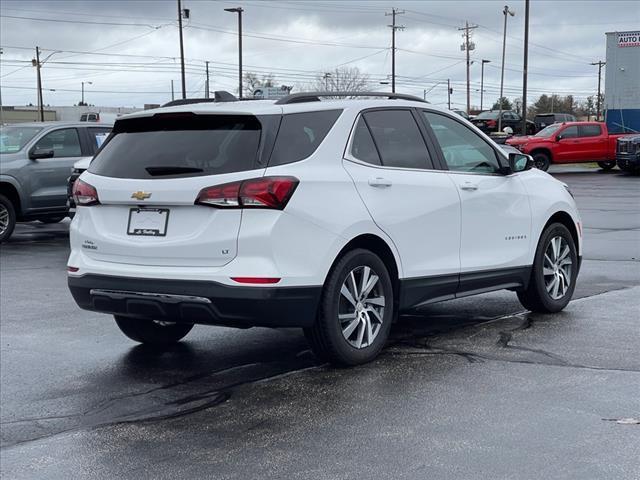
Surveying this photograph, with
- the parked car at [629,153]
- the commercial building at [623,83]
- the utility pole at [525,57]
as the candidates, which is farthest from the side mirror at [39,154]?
the commercial building at [623,83]

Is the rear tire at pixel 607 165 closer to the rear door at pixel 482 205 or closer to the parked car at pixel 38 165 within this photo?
the parked car at pixel 38 165

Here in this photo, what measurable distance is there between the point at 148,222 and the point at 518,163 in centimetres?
335

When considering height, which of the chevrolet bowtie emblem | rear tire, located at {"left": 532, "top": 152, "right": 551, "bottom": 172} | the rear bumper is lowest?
rear tire, located at {"left": 532, "top": 152, "right": 551, "bottom": 172}

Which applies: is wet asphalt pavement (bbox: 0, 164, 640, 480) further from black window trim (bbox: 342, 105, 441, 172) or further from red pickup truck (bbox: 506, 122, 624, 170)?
red pickup truck (bbox: 506, 122, 624, 170)

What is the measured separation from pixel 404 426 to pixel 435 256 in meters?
2.02

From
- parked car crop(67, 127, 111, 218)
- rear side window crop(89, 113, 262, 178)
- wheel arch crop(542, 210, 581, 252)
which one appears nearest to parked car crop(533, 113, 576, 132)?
parked car crop(67, 127, 111, 218)

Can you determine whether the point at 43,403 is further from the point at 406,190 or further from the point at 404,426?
the point at 406,190

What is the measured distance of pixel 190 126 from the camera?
6.00 m

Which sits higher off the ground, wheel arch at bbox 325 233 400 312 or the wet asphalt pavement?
wheel arch at bbox 325 233 400 312

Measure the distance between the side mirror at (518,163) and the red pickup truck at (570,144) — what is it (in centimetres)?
2723

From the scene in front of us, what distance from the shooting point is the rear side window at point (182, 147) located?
18.7ft

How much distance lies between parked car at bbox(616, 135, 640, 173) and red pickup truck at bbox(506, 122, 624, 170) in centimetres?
151

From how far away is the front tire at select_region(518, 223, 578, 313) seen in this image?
7.84m

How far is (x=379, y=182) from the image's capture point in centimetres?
625
